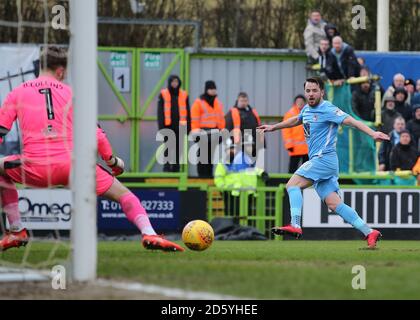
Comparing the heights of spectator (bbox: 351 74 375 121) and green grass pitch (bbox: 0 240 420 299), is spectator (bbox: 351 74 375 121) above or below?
above

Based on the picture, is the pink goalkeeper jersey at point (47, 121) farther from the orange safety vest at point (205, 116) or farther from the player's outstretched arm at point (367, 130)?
the orange safety vest at point (205, 116)

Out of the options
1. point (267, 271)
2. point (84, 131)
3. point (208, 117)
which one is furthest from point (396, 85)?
point (84, 131)

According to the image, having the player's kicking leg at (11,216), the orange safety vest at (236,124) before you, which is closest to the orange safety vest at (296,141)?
the orange safety vest at (236,124)

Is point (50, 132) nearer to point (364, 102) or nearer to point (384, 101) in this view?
point (364, 102)

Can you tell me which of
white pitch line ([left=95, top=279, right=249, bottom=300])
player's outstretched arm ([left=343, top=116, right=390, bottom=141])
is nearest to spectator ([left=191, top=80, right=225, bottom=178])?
player's outstretched arm ([left=343, top=116, right=390, bottom=141])

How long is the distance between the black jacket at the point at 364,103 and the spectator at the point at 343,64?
12.8 inches

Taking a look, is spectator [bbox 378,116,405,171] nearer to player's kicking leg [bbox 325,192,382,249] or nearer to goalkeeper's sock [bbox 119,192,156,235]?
player's kicking leg [bbox 325,192,382,249]

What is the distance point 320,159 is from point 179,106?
8.18m

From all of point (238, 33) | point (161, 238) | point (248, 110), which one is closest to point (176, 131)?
point (248, 110)

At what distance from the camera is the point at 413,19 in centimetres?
2738

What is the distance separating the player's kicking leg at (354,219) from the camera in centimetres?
1238

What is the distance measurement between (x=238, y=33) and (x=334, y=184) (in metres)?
15.7

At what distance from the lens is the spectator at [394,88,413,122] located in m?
19.9

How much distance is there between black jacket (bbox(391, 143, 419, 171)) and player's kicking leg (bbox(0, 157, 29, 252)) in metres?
9.42
